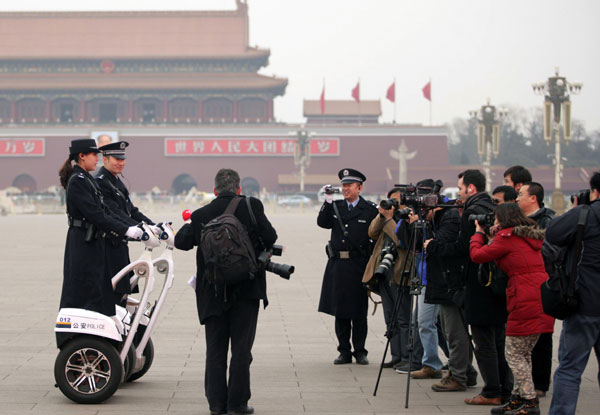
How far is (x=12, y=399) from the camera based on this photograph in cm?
470

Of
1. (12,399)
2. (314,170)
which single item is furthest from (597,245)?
(314,170)

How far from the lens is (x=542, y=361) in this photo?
16.1ft

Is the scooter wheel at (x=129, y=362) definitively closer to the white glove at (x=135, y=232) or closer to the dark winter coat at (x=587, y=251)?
the white glove at (x=135, y=232)

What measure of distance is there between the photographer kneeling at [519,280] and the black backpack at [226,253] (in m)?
1.08

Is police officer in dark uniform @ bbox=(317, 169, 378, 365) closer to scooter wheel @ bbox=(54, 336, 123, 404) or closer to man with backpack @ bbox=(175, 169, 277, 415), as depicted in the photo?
man with backpack @ bbox=(175, 169, 277, 415)

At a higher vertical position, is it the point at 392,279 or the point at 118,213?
the point at 118,213

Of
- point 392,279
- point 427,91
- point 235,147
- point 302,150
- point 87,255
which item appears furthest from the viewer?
point 427,91

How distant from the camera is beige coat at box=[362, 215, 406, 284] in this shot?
5645mm

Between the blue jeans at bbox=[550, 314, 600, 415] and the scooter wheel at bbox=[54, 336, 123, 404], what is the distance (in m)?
2.06

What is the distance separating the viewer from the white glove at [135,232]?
15.4 feet

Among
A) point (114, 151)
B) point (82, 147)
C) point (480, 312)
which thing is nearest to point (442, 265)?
point (480, 312)

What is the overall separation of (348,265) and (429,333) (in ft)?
2.39

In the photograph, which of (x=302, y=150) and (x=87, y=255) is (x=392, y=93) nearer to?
(x=302, y=150)

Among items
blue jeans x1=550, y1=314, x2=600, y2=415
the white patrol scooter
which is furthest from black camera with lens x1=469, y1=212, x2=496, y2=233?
the white patrol scooter
